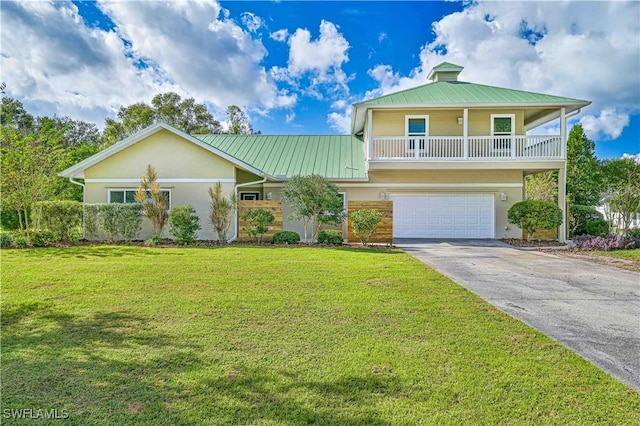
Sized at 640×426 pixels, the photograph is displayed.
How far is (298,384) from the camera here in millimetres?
3170

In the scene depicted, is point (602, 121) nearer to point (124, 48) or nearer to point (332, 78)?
point (332, 78)

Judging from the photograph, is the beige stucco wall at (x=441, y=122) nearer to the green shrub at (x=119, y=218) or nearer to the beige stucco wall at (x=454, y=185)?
the beige stucco wall at (x=454, y=185)

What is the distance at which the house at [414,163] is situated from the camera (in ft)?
47.9

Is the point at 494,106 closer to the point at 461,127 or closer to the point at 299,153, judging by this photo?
the point at 461,127

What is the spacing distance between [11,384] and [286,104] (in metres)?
25.8

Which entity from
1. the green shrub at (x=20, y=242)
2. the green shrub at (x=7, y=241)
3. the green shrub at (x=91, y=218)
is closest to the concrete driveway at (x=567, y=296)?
the green shrub at (x=91, y=218)

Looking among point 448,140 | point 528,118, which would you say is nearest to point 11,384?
point 448,140

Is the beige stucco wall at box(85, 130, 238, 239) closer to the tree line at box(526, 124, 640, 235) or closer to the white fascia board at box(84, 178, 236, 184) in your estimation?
the white fascia board at box(84, 178, 236, 184)

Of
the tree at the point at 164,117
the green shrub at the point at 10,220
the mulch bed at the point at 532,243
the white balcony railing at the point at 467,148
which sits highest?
the tree at the point at 164,117

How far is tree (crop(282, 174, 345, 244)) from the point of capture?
13.0 metres

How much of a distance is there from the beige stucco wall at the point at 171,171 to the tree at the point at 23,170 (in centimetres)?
176

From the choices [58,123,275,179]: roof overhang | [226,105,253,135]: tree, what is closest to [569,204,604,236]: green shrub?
[58,123,275,179]: roof overhang

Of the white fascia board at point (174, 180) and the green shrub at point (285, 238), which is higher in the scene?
the white fascia board at point (174, 180)

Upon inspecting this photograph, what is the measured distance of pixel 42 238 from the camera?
12.4 m
